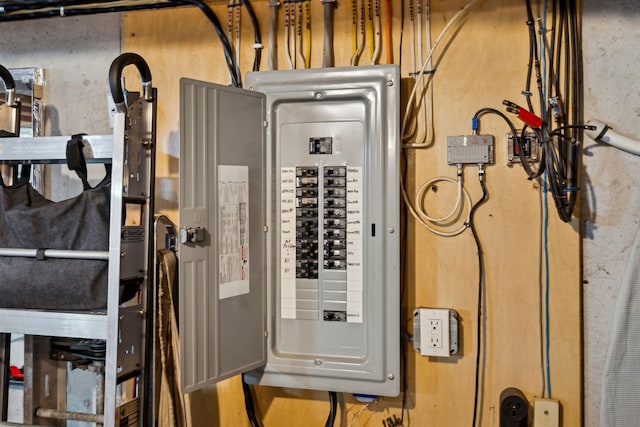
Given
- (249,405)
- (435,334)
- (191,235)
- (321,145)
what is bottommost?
(249,405)

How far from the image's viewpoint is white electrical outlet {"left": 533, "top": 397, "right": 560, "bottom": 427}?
1.36 m

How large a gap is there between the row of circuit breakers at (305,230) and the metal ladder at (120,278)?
0.63 ft

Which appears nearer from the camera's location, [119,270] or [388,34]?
[119,270]

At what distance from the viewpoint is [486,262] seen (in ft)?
4.70

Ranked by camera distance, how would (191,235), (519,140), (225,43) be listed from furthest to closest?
(225,43), (519,140), (191,235)

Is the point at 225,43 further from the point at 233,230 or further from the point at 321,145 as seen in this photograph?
the point at 233,230

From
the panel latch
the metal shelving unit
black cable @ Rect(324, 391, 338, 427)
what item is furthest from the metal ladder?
black cable @ Rect(324, 391, 338, 427)

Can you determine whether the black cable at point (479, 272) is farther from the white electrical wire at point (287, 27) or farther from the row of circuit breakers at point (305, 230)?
the white electrical wire at point (287, 27)

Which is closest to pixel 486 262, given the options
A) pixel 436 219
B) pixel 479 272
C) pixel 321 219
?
pixel 479 272

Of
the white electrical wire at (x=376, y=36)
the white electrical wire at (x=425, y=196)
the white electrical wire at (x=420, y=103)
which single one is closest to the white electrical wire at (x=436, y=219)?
the white electrical wire at (x=425, y=196)

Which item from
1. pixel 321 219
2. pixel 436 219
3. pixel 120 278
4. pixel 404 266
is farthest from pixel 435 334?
pixel 120 278

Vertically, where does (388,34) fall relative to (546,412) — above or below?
above

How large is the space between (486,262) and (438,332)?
9.0 inches

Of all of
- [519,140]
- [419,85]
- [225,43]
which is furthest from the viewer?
[225,43]
